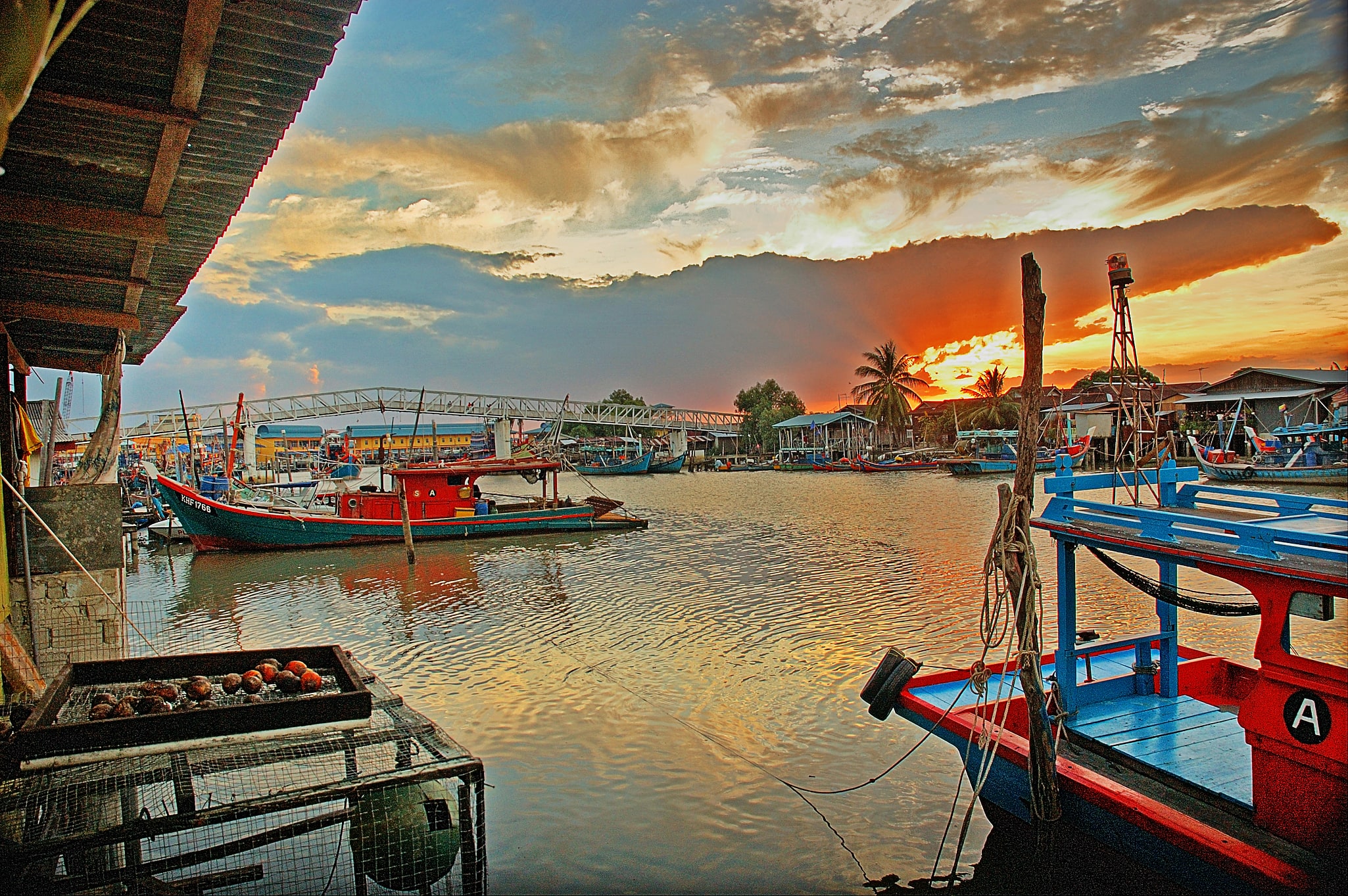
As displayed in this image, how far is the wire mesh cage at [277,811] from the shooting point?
3.11 metres

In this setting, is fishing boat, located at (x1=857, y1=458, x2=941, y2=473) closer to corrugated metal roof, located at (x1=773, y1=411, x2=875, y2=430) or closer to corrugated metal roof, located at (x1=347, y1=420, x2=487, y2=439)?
corrugated metal roof, located at (x1=773, y1=411, x2=875, y2=430)

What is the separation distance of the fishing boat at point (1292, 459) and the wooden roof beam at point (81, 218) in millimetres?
33129

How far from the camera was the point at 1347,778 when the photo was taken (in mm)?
3318

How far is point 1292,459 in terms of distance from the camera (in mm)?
29391

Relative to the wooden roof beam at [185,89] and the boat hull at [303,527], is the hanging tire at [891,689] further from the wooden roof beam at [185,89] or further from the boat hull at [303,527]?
the boat hull at [303,527]

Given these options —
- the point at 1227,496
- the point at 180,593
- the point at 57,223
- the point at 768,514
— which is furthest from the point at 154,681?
the point at 768,514

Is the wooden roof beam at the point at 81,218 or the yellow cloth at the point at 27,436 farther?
the yellow cloth at the point at 27,436

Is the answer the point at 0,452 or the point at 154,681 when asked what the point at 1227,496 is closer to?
the point at 154,681

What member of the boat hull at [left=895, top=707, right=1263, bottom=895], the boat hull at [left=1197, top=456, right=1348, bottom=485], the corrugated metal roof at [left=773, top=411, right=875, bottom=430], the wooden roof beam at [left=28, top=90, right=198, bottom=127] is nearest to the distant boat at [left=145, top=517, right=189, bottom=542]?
the wooden roof beam at [left=28, top=90, right=198, bottom=127]

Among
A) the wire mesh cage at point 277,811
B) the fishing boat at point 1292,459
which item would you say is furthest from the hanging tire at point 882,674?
the fishing boat at point 1292,459

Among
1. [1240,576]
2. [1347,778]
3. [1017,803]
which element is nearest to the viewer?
[1347,778]

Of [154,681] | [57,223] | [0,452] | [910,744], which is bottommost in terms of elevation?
[910,744]

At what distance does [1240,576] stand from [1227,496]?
183cm

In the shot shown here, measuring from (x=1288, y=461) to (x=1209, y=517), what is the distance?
34091mm
